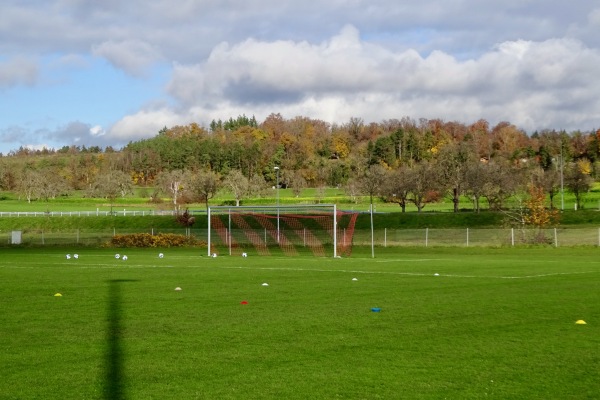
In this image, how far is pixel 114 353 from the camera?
11258mm

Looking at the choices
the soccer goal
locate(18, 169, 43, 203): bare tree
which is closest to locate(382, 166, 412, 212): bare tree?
the soccer goal

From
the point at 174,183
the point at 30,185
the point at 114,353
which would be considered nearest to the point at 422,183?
the point at 174,183

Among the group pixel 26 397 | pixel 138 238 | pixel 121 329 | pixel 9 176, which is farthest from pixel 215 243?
pixel 9 176

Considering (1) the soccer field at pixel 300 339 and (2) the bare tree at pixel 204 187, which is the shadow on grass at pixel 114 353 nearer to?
(1) the soccer field at pixel 300 339

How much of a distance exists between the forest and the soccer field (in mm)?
76166

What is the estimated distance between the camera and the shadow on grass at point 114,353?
8.95 meters

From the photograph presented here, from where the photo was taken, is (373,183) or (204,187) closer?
(373,183)

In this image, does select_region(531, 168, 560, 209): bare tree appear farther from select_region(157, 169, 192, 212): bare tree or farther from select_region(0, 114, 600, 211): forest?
select_region(157, 169, 192, 212): bare tree

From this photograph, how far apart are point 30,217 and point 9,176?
7731cm

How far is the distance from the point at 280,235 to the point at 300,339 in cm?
4580

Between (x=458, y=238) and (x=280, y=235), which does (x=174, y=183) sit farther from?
(x=458, y=238)

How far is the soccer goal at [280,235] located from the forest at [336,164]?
102 ft

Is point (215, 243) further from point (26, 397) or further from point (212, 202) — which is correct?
point (212, 202)

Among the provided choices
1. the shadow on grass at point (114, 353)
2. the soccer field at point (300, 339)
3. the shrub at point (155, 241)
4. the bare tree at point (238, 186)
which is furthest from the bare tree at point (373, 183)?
the shadow on grass at point (114, 353)
